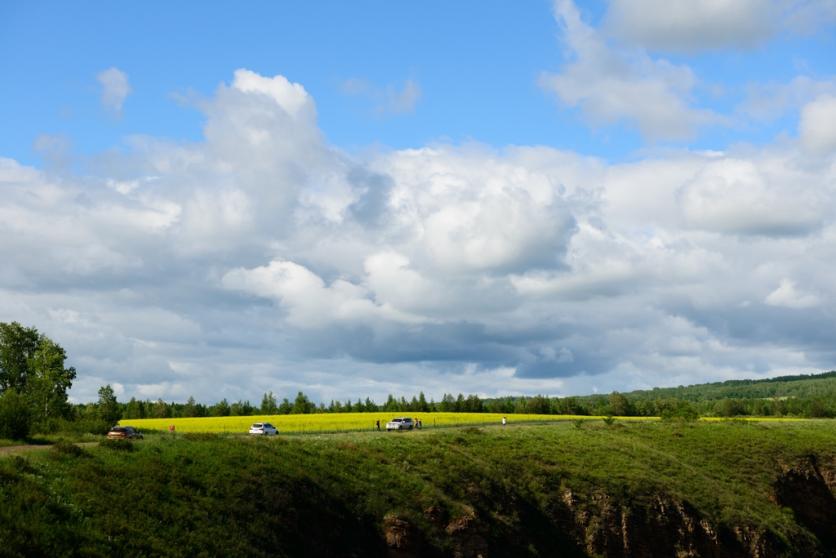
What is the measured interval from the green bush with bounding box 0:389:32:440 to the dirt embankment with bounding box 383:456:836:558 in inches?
900

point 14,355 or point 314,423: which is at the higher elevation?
point 14,355

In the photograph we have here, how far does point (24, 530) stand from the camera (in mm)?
27562

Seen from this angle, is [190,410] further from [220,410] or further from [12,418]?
[12,418]

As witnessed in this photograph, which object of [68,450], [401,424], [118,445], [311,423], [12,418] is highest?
[12,418]

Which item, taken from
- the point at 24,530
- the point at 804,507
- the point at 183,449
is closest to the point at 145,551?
the point at 24,530

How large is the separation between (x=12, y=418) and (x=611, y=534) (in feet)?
136

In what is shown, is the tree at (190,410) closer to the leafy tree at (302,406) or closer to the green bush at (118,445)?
the leafy tree at (302,406)

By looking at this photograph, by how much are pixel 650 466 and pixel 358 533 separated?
121ft

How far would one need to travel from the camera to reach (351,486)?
46.2m

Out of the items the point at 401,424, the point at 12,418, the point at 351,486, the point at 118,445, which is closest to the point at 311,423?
the point at 401,424

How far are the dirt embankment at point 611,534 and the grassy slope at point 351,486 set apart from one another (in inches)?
15.4

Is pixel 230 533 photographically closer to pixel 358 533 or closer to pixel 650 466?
pixel 358 533

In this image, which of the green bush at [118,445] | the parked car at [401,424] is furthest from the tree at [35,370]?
the green bush at [118,445]

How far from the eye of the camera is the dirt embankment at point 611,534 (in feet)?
152
